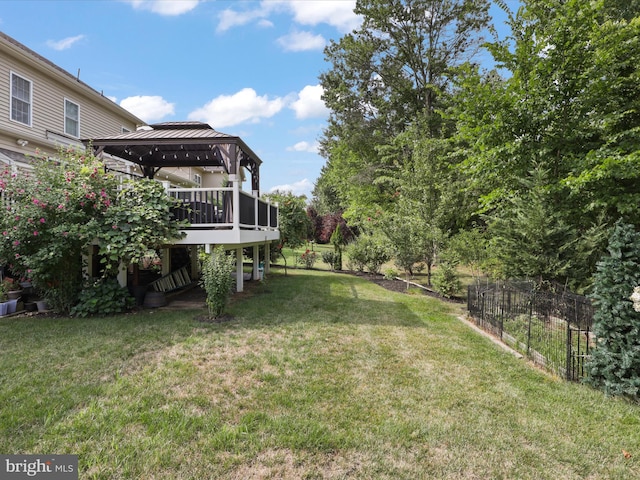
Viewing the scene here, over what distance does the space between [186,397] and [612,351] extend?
14.9 feet

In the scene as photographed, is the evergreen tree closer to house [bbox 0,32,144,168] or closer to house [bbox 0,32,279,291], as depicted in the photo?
house [bbox 0,32,279,291]

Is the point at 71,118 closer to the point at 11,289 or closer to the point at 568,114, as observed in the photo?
the point at 11,289

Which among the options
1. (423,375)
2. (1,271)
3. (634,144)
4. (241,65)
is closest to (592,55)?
(634,144)

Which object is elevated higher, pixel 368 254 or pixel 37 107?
pixel 37 107

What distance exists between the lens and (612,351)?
11.7ft

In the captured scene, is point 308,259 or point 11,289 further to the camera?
point 308,259

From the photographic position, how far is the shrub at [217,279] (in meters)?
5.71

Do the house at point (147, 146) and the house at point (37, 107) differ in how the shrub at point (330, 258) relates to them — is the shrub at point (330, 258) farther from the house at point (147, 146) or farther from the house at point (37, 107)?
the house at point (37, 107)

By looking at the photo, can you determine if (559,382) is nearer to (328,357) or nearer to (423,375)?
(423,375)

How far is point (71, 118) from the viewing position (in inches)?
447

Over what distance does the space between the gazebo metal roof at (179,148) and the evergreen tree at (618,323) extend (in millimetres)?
6185

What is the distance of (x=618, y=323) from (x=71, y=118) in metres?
15.1

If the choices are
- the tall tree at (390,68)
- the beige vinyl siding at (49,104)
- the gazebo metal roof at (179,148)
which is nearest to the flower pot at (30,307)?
the gazebo metal roof at (179,148)

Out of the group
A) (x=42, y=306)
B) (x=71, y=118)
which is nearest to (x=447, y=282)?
Answer: (x=42, y=306)
